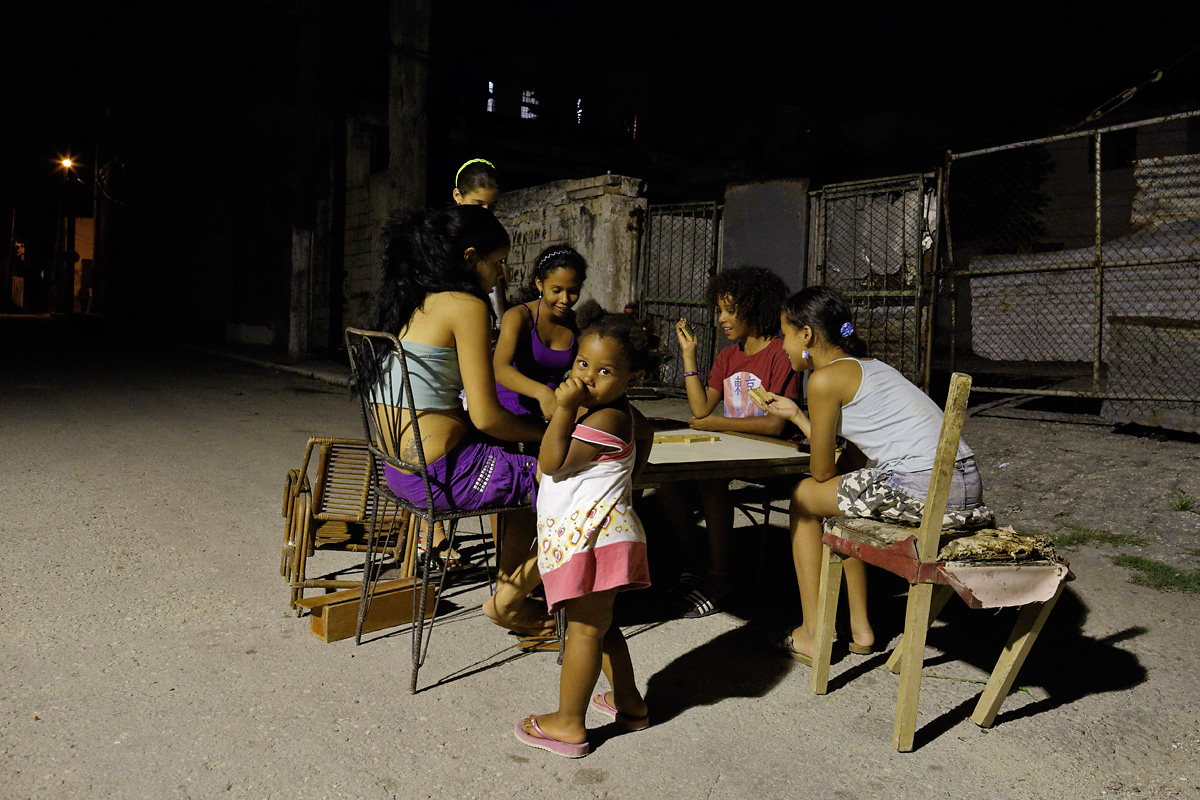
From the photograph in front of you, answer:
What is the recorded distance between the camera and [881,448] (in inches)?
115

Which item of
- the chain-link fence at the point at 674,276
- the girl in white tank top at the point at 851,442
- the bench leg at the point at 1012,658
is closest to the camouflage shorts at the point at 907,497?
the girl in white tank top at the point at 851,442

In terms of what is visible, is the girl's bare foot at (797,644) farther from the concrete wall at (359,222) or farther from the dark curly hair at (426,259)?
the concrete wall at (359,222)

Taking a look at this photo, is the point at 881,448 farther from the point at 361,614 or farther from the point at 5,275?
the point at 5,275

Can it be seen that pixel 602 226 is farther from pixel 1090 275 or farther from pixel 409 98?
pixel 1090 275

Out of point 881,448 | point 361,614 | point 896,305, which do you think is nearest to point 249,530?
point 361,614

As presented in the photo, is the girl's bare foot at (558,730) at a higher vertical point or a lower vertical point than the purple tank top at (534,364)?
lower

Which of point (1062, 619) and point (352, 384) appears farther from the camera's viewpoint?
point (1062, 619)

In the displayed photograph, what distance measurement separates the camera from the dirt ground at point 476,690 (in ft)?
7.32

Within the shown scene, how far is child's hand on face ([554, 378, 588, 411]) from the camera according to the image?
2235 mm

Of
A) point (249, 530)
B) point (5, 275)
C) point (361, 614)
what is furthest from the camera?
point (5, 275)

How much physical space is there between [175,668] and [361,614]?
0.62 meters

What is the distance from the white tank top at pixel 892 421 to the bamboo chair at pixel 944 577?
0.29 metres

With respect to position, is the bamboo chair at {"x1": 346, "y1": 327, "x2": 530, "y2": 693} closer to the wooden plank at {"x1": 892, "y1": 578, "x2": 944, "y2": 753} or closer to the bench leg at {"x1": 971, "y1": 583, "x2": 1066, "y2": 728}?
the wooden plank at {"x1": 892, "y1": 578, "x2": 944, "y2": 753}

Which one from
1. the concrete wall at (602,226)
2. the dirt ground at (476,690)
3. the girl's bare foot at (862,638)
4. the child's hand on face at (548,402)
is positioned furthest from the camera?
the concrete wall at (602,226)
